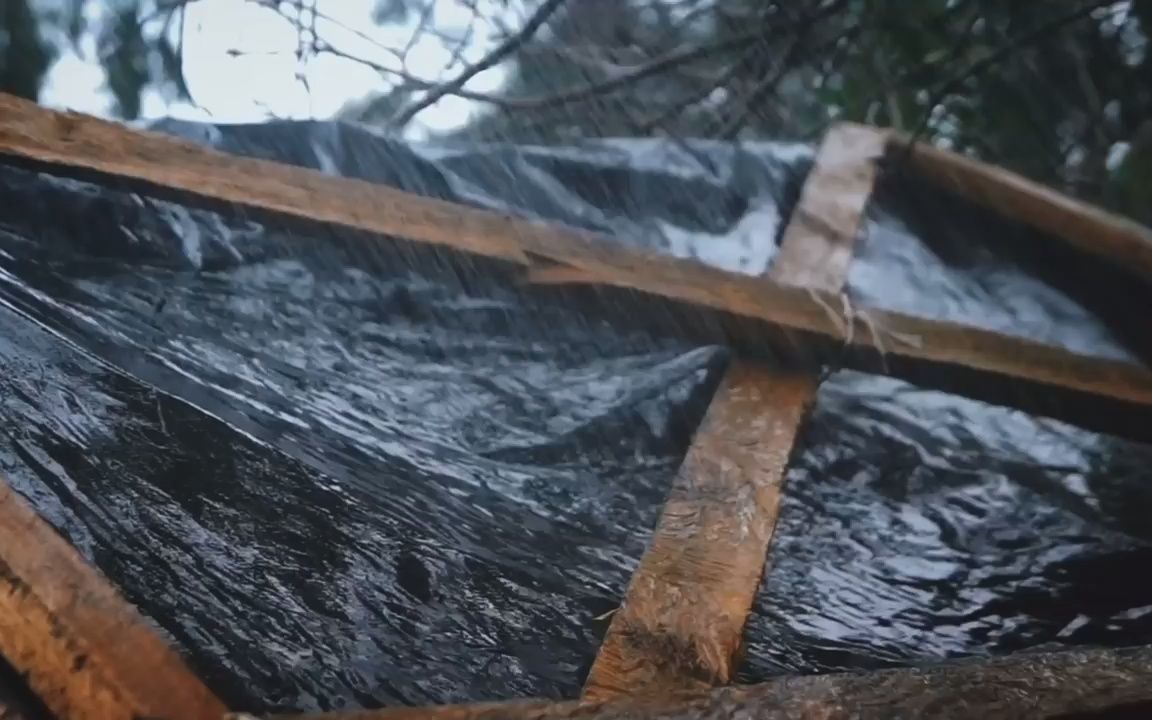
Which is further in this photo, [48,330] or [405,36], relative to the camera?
[405,36]

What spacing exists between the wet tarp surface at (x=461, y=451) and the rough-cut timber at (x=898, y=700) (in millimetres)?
230

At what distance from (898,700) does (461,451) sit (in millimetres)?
687

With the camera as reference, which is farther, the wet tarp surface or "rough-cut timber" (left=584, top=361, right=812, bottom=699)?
the wet tarp surface

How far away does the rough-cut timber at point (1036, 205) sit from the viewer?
1.66m

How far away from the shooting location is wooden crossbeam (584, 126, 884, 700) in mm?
840

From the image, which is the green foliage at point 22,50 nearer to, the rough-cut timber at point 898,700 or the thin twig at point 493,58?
the thin twig at point 493,58

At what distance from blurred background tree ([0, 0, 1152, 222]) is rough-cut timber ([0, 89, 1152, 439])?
72 centimetres

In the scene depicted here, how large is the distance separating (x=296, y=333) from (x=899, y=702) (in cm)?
100

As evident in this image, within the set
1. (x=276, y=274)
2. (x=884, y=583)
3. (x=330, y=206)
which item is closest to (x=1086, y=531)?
(x=884, y=583)

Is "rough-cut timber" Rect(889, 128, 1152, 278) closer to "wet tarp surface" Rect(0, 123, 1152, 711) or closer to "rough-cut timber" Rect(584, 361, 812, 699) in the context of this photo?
"wet tarp surface" Rect(0, 123, 1152, 711)

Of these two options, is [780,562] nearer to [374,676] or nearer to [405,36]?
[374,676]

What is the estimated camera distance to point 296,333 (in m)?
1.43

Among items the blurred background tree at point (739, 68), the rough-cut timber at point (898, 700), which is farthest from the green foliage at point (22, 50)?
the rough-cut timber at point (898, 700)

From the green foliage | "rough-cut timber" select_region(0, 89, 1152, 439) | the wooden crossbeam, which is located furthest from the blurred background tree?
the wooden crossbeam
